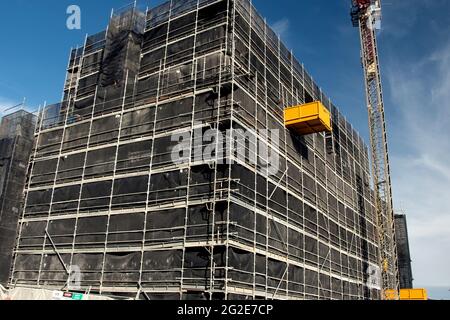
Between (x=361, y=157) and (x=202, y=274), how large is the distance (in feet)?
98.3

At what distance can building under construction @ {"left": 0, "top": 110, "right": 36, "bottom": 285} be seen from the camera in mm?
26781

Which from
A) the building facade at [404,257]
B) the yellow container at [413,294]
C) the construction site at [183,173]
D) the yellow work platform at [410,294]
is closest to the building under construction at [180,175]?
the construction site at [183,173]

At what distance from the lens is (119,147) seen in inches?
997

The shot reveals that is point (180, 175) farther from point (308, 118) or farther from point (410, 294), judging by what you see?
point (410, 294)

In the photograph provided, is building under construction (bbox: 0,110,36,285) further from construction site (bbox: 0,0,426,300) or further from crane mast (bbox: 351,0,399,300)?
crane mast (bbox: 351,0,399,300)

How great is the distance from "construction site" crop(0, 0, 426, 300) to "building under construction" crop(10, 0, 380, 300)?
0.08m

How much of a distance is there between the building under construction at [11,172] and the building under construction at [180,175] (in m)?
0.64

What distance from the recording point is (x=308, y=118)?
1060 inches

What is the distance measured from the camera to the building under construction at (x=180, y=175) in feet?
68.4

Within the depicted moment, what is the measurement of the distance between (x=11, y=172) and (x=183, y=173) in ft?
44.2

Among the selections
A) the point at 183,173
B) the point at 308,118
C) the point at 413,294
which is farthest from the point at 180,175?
the point at 413,294

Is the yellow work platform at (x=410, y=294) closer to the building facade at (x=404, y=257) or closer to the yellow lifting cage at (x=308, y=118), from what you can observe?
the building facade at (x=404, y=257)
